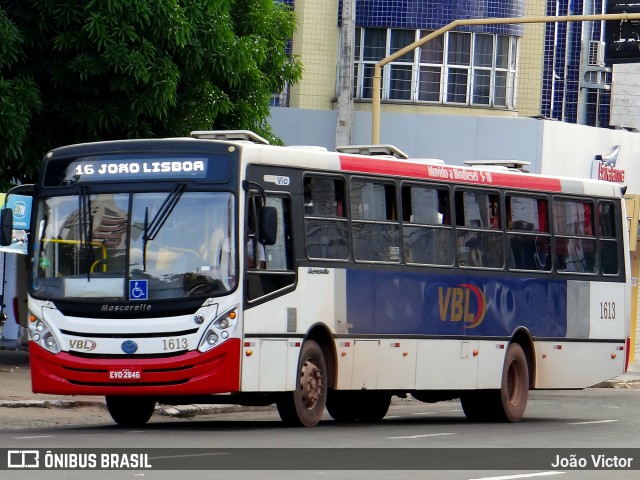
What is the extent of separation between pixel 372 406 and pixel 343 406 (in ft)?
1.46

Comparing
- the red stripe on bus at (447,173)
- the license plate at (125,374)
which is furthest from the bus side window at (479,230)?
the license plate at (125,374)

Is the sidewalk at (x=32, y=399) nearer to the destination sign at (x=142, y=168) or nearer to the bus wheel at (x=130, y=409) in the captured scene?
the bus wheel at (x=130, y=409)

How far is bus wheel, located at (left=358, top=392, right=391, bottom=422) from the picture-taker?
798 inches

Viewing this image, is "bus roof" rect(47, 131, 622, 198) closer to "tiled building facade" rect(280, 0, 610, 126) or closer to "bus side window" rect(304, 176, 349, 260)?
"bus side window" rect(304, 176, 349, 260)

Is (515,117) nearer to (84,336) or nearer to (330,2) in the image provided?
(330,2)

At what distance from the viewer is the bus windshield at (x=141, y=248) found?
15.9 metres

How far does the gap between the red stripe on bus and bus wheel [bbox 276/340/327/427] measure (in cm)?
→ 217

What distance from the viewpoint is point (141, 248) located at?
16000 mm

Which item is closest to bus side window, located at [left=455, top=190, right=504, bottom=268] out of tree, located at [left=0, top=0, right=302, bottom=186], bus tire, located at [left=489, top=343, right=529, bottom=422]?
bus tire, located at [left=489, top=343, right=529, bottom=422]

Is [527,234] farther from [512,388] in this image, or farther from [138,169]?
[138,169]

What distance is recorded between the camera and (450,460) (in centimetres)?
1352

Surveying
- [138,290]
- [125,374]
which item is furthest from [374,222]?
[125,374]

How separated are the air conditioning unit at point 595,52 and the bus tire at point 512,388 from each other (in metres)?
27.1
